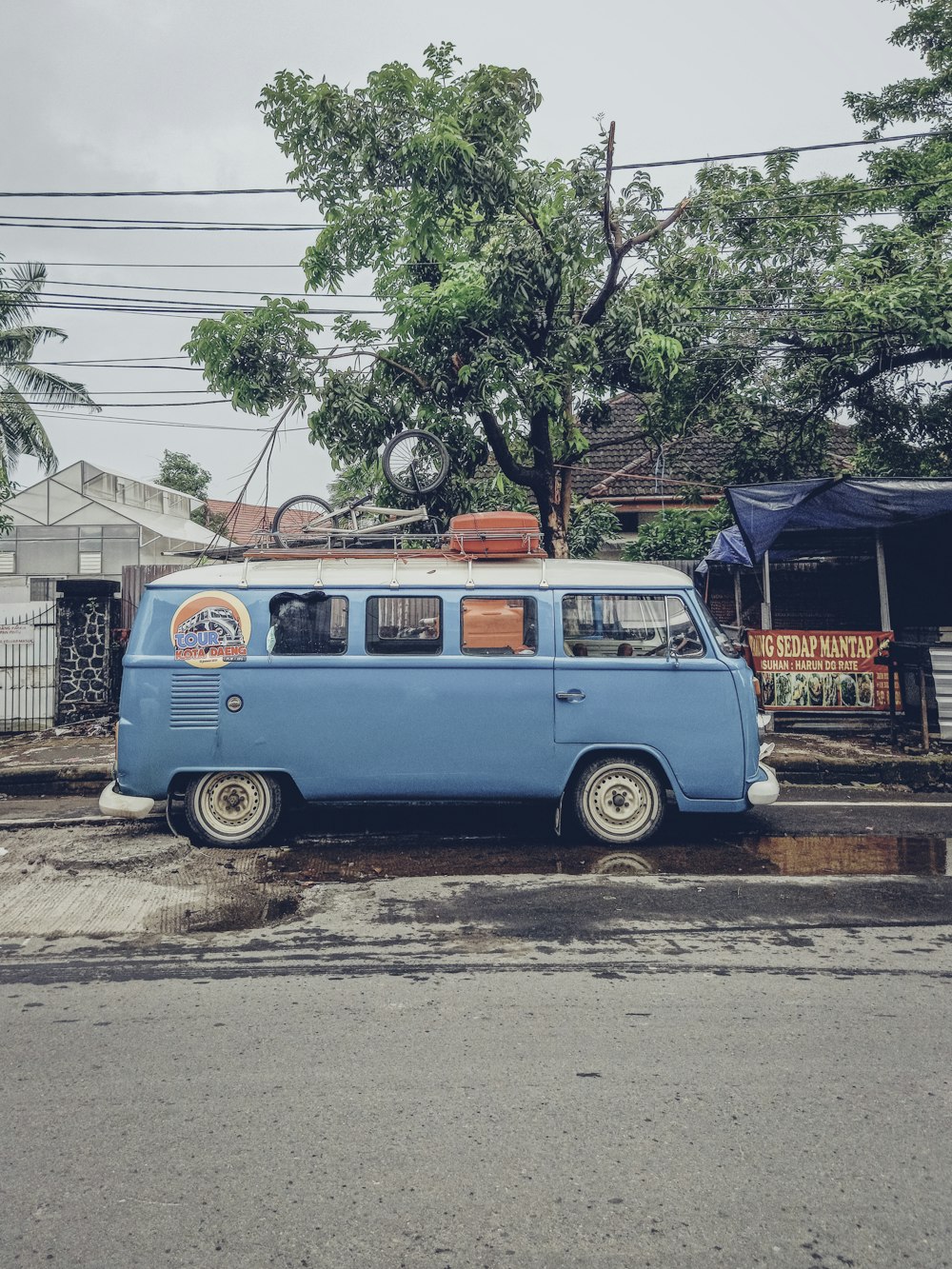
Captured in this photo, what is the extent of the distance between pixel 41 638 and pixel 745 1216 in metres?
13.3

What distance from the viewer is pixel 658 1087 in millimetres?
3627

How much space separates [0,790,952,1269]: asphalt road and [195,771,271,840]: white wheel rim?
182 cm

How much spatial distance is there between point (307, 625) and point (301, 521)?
2.43 meters

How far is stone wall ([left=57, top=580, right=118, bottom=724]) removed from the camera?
1403cm

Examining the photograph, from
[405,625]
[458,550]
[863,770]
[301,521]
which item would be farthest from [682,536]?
[405,625]

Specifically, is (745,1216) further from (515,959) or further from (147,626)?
(147,626)

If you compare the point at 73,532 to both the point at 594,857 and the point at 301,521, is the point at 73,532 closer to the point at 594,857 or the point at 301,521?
the point at 301,521

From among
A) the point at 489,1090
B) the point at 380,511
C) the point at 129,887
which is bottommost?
the point at 489,1090

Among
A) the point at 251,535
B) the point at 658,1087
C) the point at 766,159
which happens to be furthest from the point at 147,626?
the point at 766,159

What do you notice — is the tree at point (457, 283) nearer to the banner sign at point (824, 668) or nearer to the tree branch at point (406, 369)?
the tree branch at point (406, 369)

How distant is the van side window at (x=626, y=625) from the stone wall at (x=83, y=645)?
9107 millimetres

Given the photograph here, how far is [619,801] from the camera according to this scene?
737 centimetres

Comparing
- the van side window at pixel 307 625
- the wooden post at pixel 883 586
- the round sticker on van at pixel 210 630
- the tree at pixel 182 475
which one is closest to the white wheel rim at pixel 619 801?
the van side window at pixel 307 625

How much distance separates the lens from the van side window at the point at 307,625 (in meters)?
7.41
